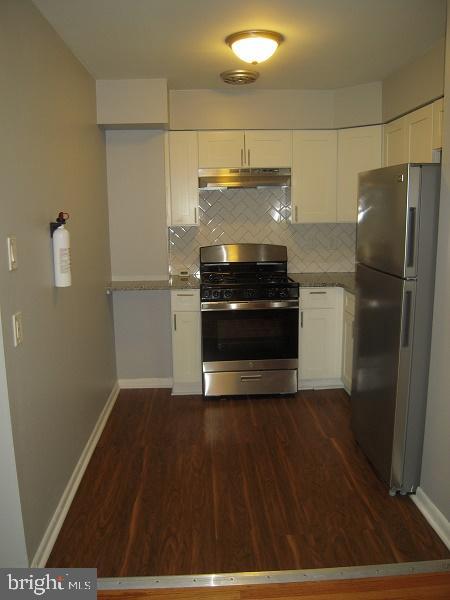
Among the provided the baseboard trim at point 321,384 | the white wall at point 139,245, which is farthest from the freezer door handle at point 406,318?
the white wall at point 139,245

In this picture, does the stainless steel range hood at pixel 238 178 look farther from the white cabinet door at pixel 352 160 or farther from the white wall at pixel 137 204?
the white cabinet door at pixel 352 160

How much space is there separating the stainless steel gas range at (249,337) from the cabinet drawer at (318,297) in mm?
122

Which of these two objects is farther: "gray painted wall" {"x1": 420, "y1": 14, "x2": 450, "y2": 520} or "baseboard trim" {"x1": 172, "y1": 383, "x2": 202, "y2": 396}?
"baseboard trim" {"x1": 172, "y1": 383, "x2": 202, "y2": 396}

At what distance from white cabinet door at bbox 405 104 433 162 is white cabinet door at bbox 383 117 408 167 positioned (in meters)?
0.07

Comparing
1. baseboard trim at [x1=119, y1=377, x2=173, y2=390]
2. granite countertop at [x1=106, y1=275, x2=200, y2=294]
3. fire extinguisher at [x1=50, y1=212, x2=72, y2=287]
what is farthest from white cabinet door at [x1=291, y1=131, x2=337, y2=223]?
fire extinguisher at [x1=50, y1=212, x2=72, y2=287]

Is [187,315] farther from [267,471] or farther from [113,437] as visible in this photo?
[267,471]

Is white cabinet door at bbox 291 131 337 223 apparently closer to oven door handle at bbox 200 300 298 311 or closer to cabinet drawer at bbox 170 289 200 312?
oven door handle at bbox 200 300 298 311

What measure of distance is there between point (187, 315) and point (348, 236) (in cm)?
172

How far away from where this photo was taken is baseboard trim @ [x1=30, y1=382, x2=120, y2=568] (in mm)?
2125

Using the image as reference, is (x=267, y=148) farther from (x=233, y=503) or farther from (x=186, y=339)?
(x=233, y=503)

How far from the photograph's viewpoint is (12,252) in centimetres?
190

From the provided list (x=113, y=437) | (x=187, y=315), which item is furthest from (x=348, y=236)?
(x=113, y=437)

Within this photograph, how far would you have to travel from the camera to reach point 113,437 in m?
3.36

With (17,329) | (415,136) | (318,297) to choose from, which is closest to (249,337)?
(318,297)
